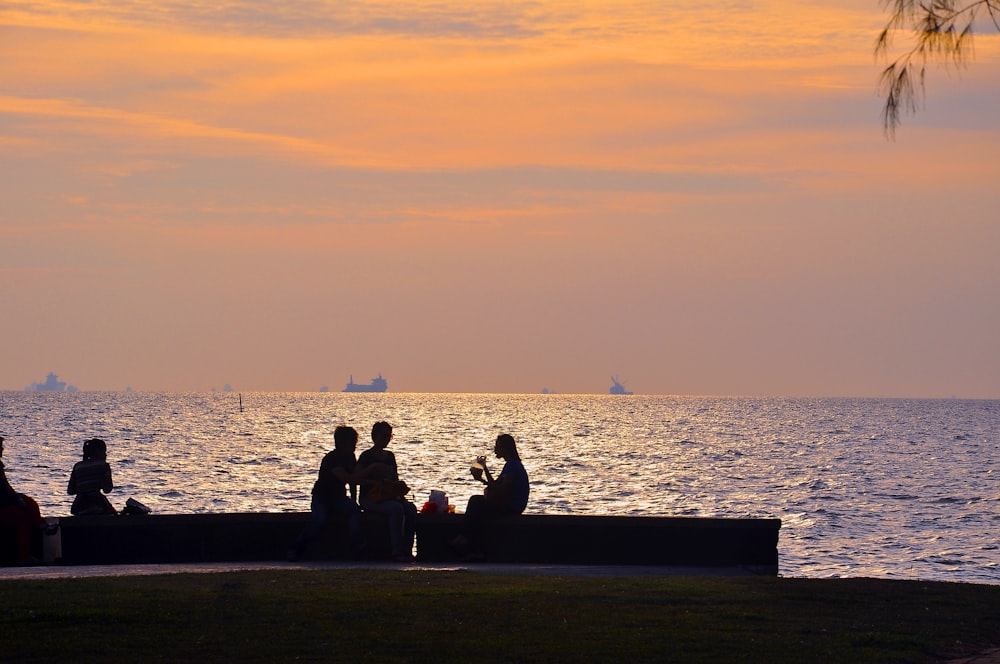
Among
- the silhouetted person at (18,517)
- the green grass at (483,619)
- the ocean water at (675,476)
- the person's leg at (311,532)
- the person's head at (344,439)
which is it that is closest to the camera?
the green grass at (483,619)

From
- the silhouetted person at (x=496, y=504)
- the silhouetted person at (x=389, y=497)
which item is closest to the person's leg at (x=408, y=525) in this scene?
the silhouetted person at (x=389, y=497)

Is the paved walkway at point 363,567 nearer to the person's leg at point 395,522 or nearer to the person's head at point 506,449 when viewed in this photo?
the person's leg at point 395,522

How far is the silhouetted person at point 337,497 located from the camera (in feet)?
48.0

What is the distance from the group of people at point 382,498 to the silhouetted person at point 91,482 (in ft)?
7.30

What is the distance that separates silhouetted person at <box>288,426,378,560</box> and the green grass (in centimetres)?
183

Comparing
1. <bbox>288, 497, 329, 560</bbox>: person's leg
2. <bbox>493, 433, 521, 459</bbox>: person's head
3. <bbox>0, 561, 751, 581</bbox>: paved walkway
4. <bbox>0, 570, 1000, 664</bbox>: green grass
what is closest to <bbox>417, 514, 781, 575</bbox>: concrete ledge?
<bbox>0, 561, 751, 581</bbox>: paved walkway

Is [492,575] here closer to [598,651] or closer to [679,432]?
[598,651]

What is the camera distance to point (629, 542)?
1503 cm

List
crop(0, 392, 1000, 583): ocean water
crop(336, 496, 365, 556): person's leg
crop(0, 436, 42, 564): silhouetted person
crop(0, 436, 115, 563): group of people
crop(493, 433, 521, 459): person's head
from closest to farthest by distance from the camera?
crop(0, 436, 42, 564): silhouetted person → crop(0, 436, 115, 563): group of people → crop(336, 496, 365, 556): person's leg → crop(493, 433, 521, 459): person's head → crop(0, 392, 1000, 583): ocean water

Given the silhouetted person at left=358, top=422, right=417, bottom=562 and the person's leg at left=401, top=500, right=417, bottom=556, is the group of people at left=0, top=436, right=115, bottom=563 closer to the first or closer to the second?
the silhouetted person at left=358, top=422, right=417, bottom=562

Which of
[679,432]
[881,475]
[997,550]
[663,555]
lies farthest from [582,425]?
[663,555]

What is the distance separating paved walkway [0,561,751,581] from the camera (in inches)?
527

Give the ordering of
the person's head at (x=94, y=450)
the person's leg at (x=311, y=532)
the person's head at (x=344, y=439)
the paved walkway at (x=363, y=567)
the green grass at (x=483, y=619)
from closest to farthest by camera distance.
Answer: the green grass at (x=483, y=619) → the paved walkway at (x=363, y=567) → the person's leg at (x=311, y=532) → the person's head at (x=344, y=439) → the person's head at (x=94, y=450)

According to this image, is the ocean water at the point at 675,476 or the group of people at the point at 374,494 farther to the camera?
the ocean water at the point at 675,476
